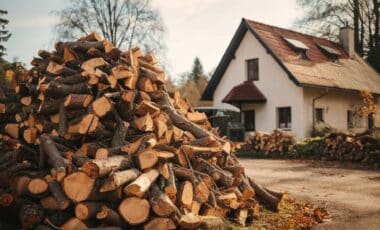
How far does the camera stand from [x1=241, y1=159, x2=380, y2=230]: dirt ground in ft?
23.3

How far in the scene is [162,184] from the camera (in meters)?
5.38

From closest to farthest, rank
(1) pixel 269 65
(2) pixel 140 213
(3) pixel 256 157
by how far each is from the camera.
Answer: (2) pixel 140 213, (3) pixel 256 157, (1) pixel 269 65

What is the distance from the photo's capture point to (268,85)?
975 inches

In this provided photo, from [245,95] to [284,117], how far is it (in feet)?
8.05

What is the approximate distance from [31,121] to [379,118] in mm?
16129

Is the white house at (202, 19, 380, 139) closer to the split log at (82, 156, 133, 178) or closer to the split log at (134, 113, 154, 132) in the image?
the split log at (134, 113, 154, 132)

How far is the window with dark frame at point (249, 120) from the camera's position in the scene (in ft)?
83.8

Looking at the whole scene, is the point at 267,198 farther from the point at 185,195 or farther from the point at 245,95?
the point at 245,95

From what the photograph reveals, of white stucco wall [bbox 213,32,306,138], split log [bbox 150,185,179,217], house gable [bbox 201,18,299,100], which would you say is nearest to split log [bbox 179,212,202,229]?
split log [bbox 150,185,179,217]

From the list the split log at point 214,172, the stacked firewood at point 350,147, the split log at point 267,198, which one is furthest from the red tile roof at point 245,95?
the split log at point 214,172

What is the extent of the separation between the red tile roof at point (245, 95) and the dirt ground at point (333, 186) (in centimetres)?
836

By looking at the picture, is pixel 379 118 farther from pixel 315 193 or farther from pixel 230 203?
pixel 230 203

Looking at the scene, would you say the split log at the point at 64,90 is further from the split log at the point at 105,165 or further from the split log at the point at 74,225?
the split log at the point at 74,225

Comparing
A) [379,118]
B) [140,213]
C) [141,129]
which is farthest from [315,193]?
[379,118]
